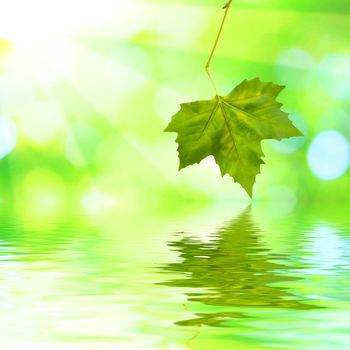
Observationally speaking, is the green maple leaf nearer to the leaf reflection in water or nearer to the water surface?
the water surface

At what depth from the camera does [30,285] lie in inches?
90.2

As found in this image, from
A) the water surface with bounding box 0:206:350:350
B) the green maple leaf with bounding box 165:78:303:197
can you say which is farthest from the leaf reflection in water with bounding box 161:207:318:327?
the green maple leaf with bounding box 165:78:303:197

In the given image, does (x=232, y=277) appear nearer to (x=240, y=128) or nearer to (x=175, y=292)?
(x=175, y=292)

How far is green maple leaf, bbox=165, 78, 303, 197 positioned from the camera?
1.06 meters

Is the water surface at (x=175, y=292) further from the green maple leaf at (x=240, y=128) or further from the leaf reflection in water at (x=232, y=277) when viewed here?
the green maple leaf at (x=240, y=128)

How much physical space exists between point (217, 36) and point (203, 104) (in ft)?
0.42

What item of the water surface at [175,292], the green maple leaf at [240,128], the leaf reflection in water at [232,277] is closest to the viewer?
the green maple leaf at [240,128]

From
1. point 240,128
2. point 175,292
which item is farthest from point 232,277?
point 240,128

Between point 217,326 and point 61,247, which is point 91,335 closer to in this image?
point 217,326

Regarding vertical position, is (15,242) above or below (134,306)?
above

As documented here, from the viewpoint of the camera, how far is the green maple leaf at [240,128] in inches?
41.8

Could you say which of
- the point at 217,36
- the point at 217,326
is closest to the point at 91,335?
the point at 217,326

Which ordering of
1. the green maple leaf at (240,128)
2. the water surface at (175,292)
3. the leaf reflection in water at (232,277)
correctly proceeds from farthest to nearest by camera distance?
the leaf reflection in water at (232,277)
the water surface at (175,292)
the green maple leaf at (240,128)

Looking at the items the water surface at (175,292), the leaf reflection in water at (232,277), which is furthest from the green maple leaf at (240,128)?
the leaf reflection in water at (232,277)
